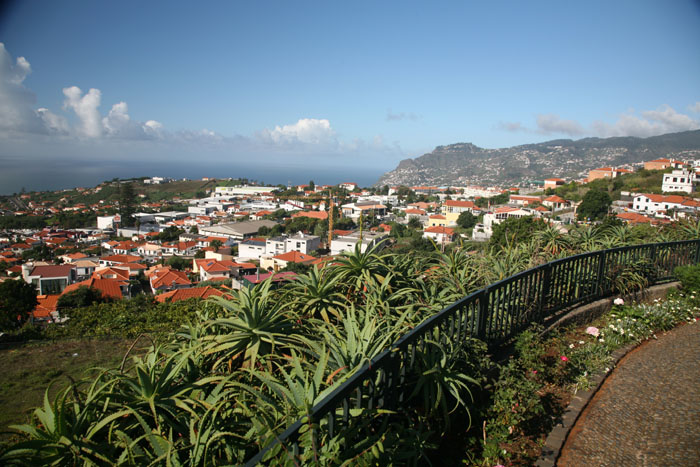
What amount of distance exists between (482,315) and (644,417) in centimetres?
114

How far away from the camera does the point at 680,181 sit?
48188 millimetres

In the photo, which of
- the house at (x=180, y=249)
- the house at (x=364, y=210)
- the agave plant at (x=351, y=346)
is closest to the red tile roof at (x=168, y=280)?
the house at (x=180, y=249)

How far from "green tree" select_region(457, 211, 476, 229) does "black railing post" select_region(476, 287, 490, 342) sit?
61.8 meters

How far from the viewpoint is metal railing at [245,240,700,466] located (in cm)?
152

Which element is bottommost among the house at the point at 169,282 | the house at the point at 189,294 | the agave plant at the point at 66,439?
the house at the point at 169,282

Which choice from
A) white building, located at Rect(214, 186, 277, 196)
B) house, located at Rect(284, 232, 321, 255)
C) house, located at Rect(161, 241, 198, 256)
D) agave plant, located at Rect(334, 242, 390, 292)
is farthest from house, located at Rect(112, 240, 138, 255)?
white building, located at Rect(214, 186, 277, 196)

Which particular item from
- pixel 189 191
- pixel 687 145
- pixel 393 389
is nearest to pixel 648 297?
pixel 393 389

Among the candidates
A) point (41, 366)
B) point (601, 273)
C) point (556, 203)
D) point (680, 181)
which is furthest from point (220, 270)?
point (680, 181)

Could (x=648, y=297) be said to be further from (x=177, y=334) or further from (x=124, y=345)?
(x=124, y=345)

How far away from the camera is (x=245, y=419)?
5.64 ft

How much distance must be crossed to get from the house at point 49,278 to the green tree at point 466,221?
52323 mm

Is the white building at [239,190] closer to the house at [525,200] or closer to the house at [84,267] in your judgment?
the house at [525,200]

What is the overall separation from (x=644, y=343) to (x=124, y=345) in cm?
622

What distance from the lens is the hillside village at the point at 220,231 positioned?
30688 millimetres
